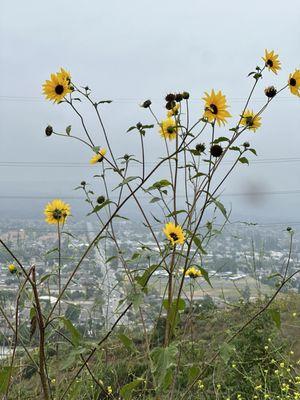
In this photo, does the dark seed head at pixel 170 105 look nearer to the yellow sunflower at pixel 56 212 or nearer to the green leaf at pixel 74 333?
the yellow sunflower at pixel 56 212

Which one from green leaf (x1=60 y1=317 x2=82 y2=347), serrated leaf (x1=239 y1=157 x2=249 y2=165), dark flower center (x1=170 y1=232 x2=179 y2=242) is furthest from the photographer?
serrated leaf (x1=239 y1=157 x2=249 y2=165)

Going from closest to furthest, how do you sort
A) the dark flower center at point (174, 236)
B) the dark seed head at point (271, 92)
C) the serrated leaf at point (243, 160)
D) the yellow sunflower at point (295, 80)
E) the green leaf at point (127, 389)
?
the green leaf at point (127, 389) → the dark flower center at point (174, 236) → the serrated leaf at point (243, 160) → the dark seed head at point (271, 92) → the yellow sunflower at point (295, 80)

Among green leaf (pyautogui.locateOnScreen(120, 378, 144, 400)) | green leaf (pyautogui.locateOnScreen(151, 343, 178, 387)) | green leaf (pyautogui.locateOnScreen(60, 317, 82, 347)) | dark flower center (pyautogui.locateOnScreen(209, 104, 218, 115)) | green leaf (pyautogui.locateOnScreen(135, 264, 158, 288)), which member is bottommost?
green leaf (pyautogui.locateOnScreen(120, 378, 144, 400))

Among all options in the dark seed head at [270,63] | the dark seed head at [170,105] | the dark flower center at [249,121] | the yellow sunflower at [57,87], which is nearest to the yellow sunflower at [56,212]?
the yellow sunflower at [57,87]

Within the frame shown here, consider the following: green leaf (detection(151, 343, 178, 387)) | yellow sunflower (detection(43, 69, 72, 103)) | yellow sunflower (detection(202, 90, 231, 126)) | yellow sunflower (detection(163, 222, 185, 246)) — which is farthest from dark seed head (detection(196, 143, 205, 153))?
green leaf (detection(151, 343, 178, 387))

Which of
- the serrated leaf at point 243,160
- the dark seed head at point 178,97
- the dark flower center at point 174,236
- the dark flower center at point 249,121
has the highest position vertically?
the dark seed head at point 178,97

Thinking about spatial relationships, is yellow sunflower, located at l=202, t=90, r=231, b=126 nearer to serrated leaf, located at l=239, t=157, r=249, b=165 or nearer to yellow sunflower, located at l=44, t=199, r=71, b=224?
serrated leaf, located at l=239, t=157, r=249, b=165

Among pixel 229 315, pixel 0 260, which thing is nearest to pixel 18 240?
pixel 0 260

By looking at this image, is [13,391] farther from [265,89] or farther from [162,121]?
[265,89]
